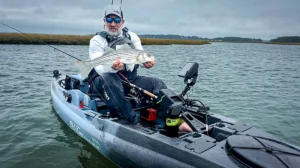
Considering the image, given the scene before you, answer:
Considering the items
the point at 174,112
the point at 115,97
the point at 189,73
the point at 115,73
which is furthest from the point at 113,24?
the point at 174,112

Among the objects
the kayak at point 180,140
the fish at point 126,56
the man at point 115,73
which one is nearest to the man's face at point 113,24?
the man at point 115,73

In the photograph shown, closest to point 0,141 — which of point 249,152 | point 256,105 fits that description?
point 249,152

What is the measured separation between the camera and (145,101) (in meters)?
5.91

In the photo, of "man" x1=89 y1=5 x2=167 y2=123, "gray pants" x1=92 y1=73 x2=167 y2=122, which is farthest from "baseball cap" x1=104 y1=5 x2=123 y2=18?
"gray pants" x1=92 y1=73 x2=167 y2=122

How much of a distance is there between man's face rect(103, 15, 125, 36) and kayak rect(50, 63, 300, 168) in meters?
1.70

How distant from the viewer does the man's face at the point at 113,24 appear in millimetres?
5703

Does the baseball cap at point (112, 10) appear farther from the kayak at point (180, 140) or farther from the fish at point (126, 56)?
the kayak at point (180, 140)

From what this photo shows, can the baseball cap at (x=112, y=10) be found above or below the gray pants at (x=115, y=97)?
above

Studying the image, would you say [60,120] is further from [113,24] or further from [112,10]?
[112,10]

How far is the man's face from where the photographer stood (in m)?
5.70

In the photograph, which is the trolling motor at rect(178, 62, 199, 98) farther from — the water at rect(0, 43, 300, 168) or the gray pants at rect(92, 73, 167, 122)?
the water at rect(0, 43, 300, 168)

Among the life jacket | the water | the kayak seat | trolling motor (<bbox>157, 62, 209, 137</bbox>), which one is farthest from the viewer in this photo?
the kayak seat

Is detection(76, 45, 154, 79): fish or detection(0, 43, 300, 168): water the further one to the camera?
detection(0, 43, 300, 168): water

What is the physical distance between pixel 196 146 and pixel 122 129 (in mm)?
1532
